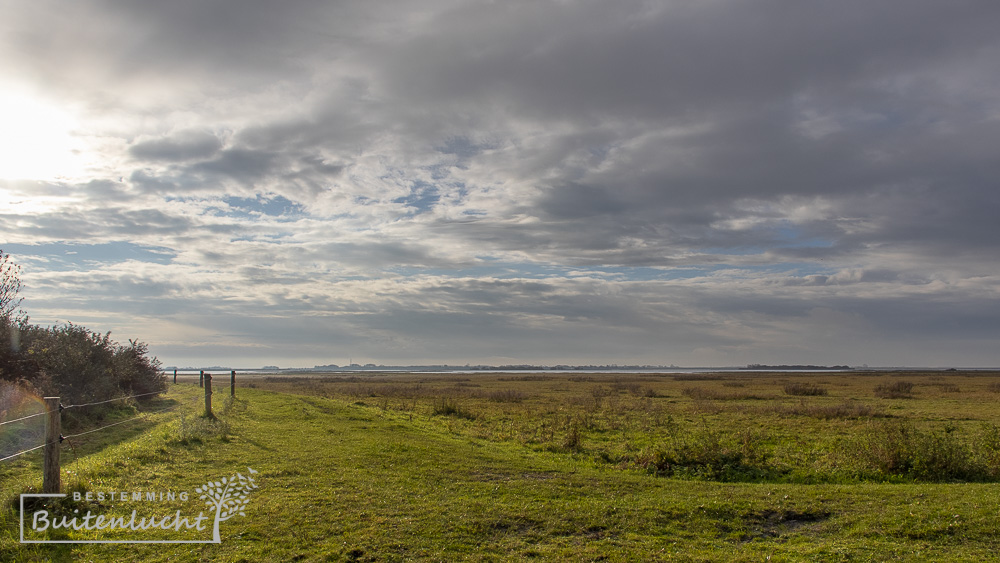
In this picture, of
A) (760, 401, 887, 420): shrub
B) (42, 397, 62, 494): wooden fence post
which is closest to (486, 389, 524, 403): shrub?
(760, 401, 887, 420): shrub

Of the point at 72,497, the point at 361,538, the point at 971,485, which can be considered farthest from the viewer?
the point at 971,485

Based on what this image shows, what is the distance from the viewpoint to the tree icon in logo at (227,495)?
397 inches

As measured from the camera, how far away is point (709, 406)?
39406 mm

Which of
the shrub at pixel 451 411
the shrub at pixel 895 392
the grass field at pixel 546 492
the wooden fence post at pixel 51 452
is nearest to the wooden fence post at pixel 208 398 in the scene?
the grass field at pixel 546 492

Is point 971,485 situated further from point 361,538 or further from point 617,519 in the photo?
point 361,538

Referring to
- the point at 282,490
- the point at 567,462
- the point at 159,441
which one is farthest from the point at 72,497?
the point at 567,462

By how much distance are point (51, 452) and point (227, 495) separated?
3.23 m

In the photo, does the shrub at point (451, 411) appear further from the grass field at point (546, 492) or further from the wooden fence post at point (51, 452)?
the wooden fence post at point (51, 452)

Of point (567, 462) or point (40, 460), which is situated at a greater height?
point (40, 460)

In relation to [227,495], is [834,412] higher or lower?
lower

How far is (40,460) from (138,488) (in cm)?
621

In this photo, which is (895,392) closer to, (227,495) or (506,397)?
(506,397)

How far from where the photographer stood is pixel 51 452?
962cm

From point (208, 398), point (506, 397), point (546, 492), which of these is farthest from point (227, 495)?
point (506, 397)
